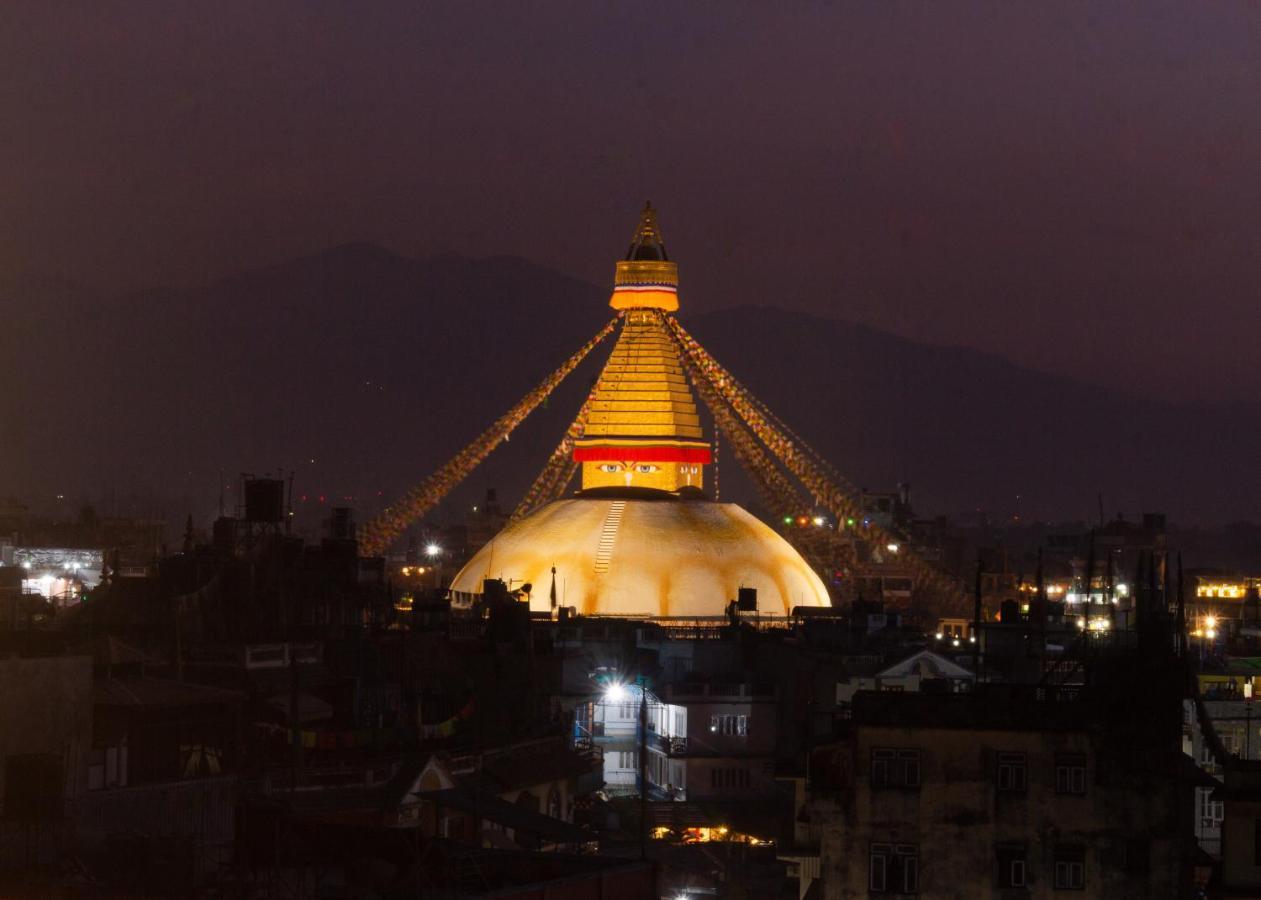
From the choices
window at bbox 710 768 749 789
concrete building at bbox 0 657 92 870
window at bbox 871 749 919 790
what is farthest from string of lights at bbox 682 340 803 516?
window at bbox 871 749 919 790

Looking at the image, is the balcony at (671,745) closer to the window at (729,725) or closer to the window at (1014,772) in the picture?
the window at (729,725)

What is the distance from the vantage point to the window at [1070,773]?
3238 cm

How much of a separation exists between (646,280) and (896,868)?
174 ft

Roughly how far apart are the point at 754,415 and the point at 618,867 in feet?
189

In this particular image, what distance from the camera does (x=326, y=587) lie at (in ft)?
203

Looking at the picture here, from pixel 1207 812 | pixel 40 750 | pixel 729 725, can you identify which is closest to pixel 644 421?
pixel 729 725

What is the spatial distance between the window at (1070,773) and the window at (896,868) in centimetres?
214

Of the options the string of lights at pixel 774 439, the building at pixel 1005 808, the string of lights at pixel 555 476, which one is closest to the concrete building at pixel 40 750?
the building at pixel 1005 808

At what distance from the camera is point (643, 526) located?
247 feet

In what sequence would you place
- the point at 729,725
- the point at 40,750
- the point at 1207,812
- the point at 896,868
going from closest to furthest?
the point at 896,868, the point at 40,750, the point at 1207,812, the point at 729,725

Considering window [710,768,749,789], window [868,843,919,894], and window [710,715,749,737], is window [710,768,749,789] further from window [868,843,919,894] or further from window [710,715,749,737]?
window [868,843,919,894]

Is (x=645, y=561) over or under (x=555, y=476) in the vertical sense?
under

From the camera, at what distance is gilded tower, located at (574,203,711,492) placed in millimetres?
81688

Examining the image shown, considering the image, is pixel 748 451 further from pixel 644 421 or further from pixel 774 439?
pixel 644 421
